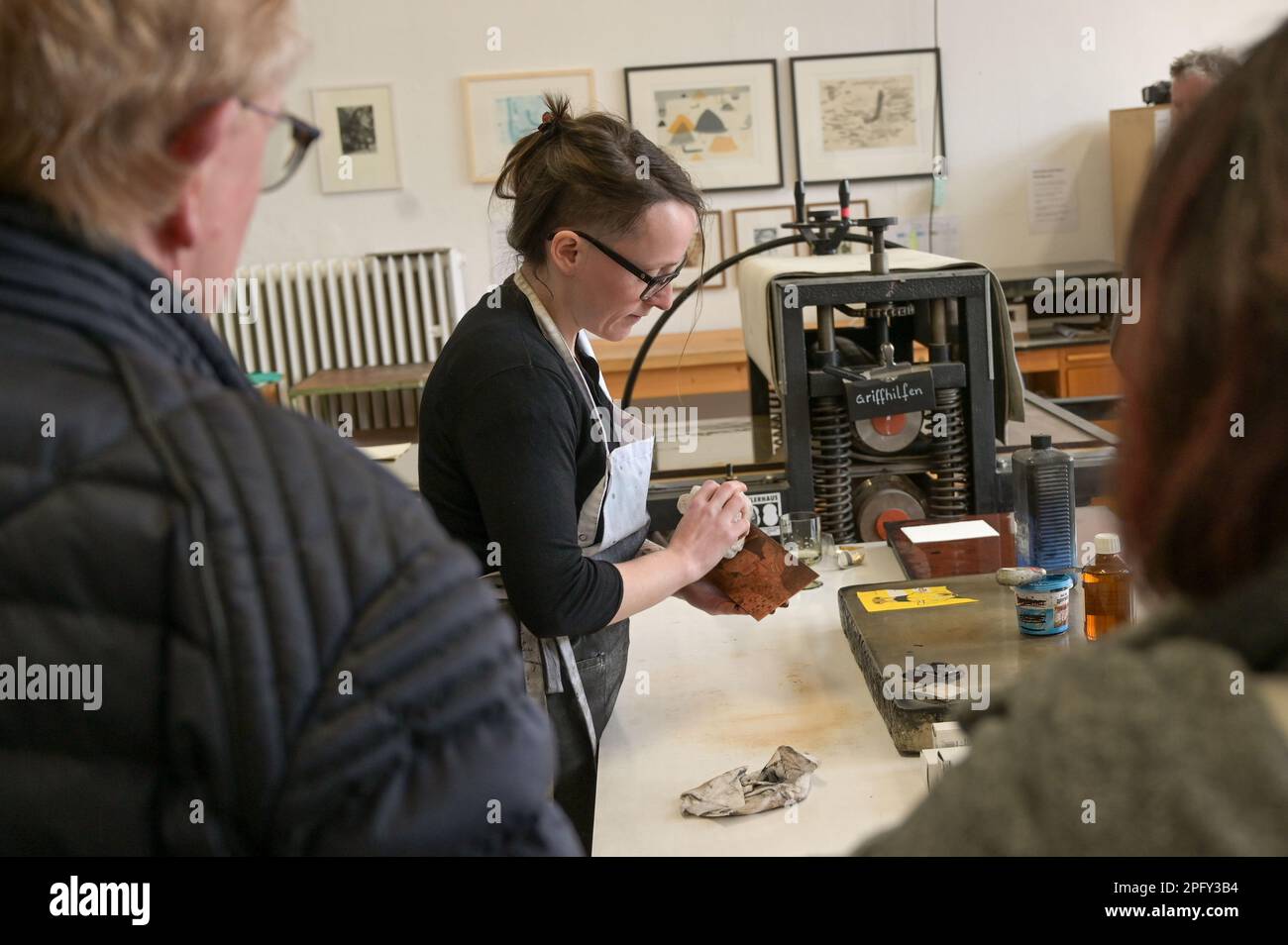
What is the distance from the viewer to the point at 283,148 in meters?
0.90

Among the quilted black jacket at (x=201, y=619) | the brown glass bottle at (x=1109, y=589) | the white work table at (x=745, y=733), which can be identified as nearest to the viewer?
the quilted black jacket at (x=201, y=619)

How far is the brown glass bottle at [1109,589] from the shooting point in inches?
68.6

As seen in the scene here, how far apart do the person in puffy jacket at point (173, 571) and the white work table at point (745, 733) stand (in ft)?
2.51

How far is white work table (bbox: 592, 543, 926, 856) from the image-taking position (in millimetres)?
1488

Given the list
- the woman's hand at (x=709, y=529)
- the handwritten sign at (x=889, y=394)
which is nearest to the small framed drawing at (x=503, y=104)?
the handwritten sign at (x=889, y=394)

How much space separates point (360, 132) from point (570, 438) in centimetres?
450

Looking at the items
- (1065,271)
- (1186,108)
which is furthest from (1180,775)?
(1065,271)

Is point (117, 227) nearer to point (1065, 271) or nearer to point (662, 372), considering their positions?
point (662, 372)

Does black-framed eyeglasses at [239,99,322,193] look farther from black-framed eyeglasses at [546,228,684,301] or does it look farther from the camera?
the camera

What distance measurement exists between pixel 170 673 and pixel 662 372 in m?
4.53

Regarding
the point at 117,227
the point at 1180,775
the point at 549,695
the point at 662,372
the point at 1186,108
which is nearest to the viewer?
the point at 1180,775

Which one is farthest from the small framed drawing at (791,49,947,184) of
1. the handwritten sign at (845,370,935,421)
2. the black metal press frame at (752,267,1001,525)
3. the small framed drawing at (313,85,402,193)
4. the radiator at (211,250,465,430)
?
the handwritten sign at (845,370,935,421)

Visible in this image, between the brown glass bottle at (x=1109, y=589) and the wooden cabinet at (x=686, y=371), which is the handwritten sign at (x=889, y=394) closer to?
the brown glass bottle at (x=1109, y=589)
